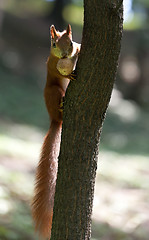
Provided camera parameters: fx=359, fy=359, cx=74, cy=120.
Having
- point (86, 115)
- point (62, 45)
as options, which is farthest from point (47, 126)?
point (86, 115)

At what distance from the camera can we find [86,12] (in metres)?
1.89

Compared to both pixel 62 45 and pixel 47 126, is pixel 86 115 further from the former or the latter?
pixel 47 126

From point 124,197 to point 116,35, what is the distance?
3.24 meters

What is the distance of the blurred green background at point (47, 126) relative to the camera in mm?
3766

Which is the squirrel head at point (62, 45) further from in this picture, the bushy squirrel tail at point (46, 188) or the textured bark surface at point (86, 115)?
the bushy squirrel tail at point (46, 188)

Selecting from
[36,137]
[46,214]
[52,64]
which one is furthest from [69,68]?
[36,137]

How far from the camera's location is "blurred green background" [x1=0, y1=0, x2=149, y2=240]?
3.77 meters

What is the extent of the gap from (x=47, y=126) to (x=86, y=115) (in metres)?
8.53

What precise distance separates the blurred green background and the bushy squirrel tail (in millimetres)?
897

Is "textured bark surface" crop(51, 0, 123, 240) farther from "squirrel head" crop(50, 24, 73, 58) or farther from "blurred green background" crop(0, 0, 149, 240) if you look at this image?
"blurred green background" crop(0, 0, 149, 240)

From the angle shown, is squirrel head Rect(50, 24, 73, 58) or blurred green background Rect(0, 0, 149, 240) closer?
squirrel head Rect(50, 24, 73, 58)

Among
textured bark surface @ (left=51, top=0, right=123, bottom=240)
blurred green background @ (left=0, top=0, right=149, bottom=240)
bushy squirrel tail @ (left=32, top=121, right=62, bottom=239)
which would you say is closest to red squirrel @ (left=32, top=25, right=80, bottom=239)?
bushy squirrel tail @ (left=32, top=121, right=62, bottom=239)

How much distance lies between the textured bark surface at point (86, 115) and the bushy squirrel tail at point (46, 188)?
18cm

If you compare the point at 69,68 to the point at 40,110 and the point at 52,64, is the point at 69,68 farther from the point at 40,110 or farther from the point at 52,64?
the point at 40,110
